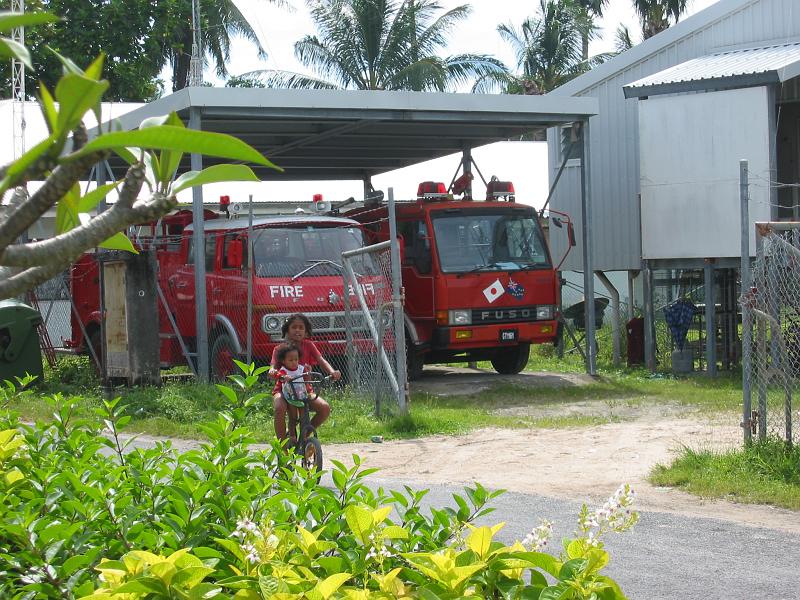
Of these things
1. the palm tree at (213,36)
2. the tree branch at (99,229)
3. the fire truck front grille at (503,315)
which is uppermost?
the palm tree at (213,36)

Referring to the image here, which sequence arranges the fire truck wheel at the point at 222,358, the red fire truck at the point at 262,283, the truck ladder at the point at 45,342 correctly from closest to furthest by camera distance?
the red fire truck at the point at 262,283
the fire truck wheel at the point at 222,358
the truck ladder at the point at 45,342

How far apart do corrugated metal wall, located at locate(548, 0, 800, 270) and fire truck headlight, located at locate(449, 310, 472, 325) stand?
191 inches

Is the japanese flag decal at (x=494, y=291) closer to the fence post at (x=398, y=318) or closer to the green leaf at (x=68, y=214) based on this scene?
the fence post at (x=398, y=318)

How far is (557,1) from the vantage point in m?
51.0

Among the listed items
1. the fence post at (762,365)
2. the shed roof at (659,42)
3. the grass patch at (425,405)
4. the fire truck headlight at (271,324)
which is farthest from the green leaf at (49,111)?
the shed roof at (659,42)

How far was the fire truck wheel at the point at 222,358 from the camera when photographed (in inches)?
585

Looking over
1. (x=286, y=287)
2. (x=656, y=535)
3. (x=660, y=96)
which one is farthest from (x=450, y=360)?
(x=656, y=535)

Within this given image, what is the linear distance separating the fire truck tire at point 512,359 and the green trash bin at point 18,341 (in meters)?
6.91

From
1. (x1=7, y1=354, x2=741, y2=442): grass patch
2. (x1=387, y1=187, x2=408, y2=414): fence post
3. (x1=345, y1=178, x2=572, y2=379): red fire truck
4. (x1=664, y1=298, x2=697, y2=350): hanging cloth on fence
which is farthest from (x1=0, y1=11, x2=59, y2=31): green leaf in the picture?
(x1=664, y1=298, x2=697, y2=350): hanging cloth on fence

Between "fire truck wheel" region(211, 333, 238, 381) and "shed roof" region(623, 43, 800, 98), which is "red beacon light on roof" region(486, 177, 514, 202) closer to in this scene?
"shed roof" region(623, 43, 800, 98)

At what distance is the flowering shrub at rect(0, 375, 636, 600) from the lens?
2.68 metres

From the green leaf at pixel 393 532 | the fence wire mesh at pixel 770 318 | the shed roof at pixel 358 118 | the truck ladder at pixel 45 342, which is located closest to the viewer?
the green leaf at pixel 393 532

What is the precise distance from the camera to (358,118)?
53.0 ft

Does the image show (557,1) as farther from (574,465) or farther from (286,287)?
(574,465)
